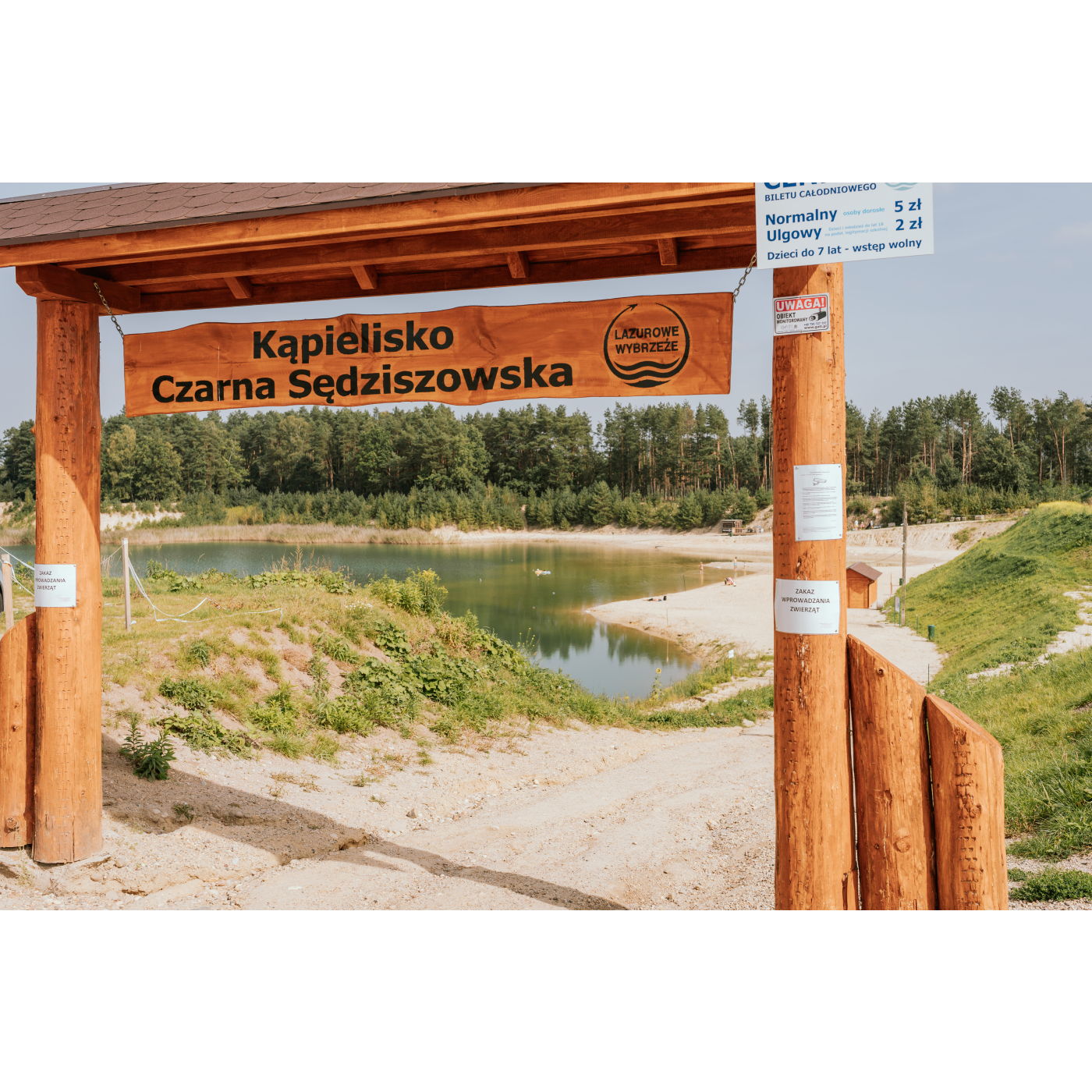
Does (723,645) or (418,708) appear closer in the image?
(418,708)

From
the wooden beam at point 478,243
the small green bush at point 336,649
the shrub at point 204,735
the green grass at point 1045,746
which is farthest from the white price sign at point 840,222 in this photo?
the small green bush at point 336,649

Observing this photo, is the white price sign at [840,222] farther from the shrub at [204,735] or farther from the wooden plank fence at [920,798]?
the shrub at [204,735]

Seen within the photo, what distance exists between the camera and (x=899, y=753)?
3.01 m

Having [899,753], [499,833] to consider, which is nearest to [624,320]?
[899,753]

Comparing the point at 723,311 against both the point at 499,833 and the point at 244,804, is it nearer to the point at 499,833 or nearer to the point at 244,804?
the point at 499,833

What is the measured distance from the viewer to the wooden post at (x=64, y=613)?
14.5 feet

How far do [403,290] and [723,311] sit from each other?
1917 mm

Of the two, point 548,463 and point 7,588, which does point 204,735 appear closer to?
point 7,588

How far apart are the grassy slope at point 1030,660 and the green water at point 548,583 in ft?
23.8

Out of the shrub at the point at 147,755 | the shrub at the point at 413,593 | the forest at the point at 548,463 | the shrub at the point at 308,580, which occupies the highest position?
the forest at the point at 548,463

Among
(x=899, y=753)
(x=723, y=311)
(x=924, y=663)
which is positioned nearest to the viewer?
(x=899, y=753)

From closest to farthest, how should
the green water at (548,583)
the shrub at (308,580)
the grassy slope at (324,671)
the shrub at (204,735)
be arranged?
1. the shrub at (204,735)
2. the grassy slope at (324,671)
3. the shrub at (308,580)
4. the green water at (548,583)

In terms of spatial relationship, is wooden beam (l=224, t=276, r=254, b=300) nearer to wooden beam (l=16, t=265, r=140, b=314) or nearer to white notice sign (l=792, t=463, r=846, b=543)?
wooden beam (l=16, t=265, r=140, b=314)

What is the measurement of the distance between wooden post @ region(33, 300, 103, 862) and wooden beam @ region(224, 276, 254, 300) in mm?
863
